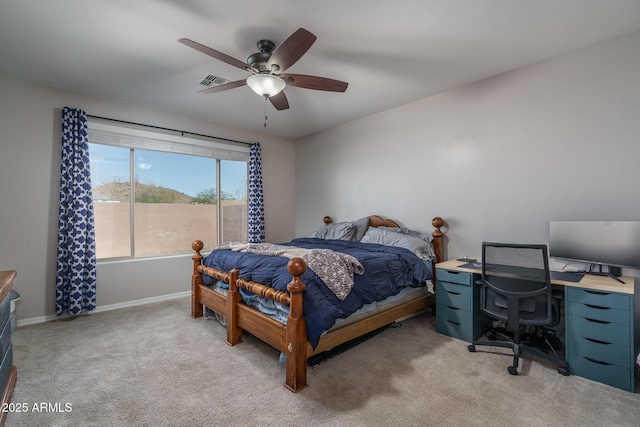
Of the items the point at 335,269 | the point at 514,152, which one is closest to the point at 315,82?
the point at 335,269

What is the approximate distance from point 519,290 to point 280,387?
1.99m

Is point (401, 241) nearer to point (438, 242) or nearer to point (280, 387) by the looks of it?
point (438, 242)

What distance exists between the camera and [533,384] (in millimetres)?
2023

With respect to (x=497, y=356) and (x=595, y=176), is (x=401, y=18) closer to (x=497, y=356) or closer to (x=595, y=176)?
(x=595, y=176)

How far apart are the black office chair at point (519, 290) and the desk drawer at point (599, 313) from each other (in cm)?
11

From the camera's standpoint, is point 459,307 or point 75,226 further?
point 75,226

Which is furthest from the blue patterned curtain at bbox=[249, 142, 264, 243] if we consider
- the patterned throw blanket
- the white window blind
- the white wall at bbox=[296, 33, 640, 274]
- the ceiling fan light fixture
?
the ceiling fan light fixture

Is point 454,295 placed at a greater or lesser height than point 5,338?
lesser

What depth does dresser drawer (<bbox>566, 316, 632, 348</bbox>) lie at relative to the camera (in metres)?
1.96

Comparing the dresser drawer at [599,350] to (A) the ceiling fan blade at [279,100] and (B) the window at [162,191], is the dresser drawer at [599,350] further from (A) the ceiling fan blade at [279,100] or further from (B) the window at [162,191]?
(B) the window at [162,191]

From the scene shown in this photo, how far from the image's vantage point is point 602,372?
2.02 m

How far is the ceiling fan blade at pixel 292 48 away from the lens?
184 centimetres

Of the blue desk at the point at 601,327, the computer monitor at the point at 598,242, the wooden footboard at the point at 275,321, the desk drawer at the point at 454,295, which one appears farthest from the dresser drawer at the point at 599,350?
the wooden footboard at the point at 275,321

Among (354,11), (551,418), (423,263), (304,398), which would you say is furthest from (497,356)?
(354,11)
